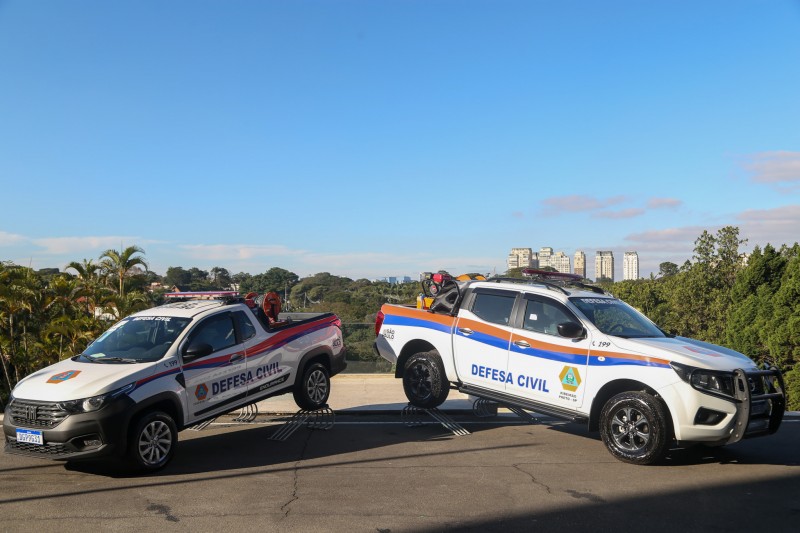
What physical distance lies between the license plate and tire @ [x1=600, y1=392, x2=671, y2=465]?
20.0 ft

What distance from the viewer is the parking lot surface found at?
584 centimetres

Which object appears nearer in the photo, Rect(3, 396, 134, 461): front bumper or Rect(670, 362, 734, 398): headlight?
Rect(3, 396, 134, 461): front bumper

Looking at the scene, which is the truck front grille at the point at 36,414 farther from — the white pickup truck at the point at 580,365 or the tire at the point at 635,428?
the tire at the point at 635,428

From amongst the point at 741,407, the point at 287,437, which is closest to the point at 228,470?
the point at 287,437

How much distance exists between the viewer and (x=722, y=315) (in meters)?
36.2

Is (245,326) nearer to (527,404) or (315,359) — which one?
(315,359)

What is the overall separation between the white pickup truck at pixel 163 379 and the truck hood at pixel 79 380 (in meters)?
0.01

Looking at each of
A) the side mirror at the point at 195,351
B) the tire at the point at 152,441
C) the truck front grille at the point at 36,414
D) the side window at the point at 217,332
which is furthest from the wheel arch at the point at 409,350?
the truck front grille at the point at 36,414

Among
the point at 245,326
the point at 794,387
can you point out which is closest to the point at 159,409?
the point at 245,326

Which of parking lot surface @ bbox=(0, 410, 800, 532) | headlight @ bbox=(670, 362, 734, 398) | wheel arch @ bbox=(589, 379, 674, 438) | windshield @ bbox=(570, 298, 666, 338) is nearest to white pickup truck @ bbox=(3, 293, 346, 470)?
parking lot surface @ bbox=(0, 410, 800, 532)

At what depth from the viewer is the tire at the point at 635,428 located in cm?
746

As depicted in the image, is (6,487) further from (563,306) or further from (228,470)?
(563,306)

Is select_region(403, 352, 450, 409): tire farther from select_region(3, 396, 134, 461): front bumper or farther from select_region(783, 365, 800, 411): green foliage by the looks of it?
select_region(783, 365, 800, 411): green foliage

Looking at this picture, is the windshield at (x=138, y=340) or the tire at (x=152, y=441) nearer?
the tire at (x=152, y=441)
